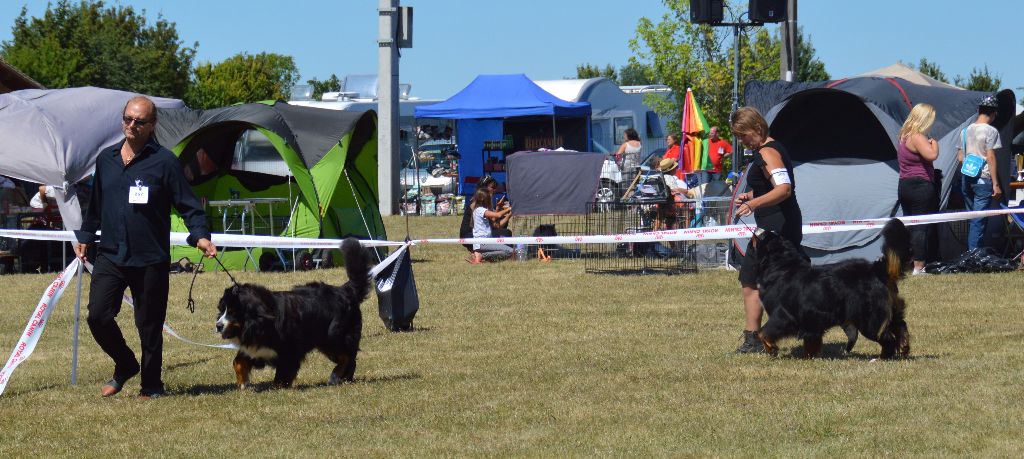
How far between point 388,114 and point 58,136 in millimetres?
11076

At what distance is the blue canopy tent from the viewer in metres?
24.9

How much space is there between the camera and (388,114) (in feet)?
85.0

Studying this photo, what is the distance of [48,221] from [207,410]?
1102cm

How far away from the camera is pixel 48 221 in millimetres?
16281

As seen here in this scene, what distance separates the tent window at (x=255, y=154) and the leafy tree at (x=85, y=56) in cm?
A: 1615

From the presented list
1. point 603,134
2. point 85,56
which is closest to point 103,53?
point 85,56

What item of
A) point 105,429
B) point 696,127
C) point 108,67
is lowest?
point 105,429

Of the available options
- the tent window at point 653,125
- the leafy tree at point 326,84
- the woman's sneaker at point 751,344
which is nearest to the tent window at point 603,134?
the tent window at point 653,125

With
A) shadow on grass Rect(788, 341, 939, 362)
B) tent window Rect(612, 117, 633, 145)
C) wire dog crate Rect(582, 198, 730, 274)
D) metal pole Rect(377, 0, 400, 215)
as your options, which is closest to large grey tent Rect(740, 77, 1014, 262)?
wire dog crate Rect(582, 198, 730, 274)

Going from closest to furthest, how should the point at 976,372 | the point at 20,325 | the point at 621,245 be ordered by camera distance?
the point at 976,372, the point at 20,325, the point at 621,245

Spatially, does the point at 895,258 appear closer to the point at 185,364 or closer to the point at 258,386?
the point at 258,386

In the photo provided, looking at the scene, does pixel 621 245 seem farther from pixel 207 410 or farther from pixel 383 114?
pixel 383 114

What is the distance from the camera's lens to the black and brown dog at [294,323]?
6488mm

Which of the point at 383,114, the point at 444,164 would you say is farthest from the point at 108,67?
the point at 383,114
